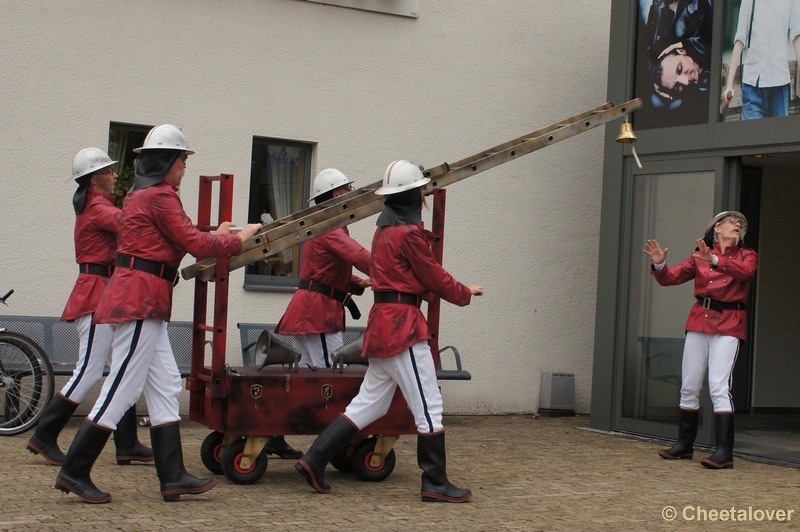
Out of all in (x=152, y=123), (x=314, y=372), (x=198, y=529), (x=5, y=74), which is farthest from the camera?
(x=152, y=123)

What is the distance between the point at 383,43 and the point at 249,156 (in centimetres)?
193

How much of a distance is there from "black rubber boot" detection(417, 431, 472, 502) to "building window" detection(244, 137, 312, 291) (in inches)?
166

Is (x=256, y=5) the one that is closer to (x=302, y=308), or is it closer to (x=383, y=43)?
(x=383, y=43)

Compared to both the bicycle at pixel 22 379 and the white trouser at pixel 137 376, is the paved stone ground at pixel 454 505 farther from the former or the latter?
the white trouser at pixel 137 376

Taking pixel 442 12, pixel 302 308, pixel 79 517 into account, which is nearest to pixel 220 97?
pixel 442 12

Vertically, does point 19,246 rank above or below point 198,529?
above

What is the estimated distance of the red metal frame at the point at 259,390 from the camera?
6156mm

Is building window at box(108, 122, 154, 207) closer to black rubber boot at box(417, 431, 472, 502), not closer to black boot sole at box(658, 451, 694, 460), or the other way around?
black rubber boot at box(417, 431, 472, 502)

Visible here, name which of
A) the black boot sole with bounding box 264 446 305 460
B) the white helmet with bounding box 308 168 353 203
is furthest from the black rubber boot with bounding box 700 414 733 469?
the white helmet with bounding box 308 168 353 203

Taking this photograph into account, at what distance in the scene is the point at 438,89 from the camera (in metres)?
10.7

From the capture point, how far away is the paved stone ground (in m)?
5.32

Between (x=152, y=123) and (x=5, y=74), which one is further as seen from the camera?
(x=152, y=123)

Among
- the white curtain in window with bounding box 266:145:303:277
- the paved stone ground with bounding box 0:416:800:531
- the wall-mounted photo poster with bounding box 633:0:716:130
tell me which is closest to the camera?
the paved stone ground with bounding box 0:416:800:531

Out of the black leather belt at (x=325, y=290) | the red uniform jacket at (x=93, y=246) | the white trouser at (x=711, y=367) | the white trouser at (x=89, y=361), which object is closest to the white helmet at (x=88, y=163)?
the red uniform jacket at (x=93, y=246)
